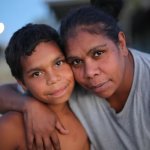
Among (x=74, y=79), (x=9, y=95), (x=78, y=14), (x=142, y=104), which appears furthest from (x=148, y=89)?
(x=9, y=95)

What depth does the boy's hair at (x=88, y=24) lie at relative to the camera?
1.70 meters

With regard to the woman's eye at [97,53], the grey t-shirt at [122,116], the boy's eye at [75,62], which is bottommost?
the grey t-shirt at [122,116]

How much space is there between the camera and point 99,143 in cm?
193

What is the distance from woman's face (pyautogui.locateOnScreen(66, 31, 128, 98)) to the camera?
1667mm

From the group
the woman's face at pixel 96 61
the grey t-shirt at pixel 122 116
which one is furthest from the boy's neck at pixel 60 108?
the woman's face at pixel 96 61

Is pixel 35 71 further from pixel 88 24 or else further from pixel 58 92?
pixel 88 24

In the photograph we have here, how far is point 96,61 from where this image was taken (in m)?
1.68

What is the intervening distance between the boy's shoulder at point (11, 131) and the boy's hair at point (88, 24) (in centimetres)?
44

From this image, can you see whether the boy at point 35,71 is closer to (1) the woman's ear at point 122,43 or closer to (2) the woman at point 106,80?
(2) the woman at point 106,80

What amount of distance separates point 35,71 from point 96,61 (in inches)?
11.5

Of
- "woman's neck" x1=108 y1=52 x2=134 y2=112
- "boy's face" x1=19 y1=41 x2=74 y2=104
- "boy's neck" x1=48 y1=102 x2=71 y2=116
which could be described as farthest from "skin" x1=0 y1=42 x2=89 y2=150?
"woman's neck" x1=108 y1=52 x2=134 y2=112

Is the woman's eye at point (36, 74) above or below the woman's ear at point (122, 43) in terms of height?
below

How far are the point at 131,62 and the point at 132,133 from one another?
347mm

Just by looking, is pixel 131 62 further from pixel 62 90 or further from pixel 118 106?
pixel 62 90
